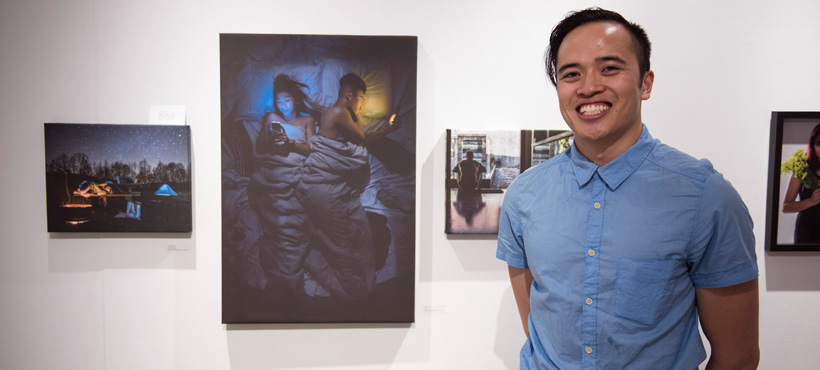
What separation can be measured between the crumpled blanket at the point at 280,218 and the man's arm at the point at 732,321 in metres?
1.35

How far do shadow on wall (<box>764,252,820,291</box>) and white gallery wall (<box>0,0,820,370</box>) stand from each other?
0.09 m

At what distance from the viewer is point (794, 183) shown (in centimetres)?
172

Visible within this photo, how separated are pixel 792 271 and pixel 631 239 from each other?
1.45m

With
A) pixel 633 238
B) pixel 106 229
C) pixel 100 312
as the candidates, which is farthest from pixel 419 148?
pixel 100 312

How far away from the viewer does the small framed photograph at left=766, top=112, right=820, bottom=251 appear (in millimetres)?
1693

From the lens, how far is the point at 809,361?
178 cm

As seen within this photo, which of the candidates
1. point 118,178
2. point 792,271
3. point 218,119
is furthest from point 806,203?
point 118,178

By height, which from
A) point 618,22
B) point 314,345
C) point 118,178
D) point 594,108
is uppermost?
point 618,22

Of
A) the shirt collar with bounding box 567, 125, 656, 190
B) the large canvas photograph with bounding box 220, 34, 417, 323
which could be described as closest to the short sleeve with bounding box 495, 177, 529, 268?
the shirt collar with bounding box 567, 125, 656, 190

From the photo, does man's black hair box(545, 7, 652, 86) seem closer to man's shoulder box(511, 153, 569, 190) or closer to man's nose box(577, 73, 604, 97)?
man's nose box(577, 73, 604, 97)

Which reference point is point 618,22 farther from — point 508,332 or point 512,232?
point 508,332

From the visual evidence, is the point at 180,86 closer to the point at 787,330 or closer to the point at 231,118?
the point at 231,118

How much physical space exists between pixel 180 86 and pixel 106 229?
0.67 meters

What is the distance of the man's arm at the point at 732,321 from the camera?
3.24 ft
